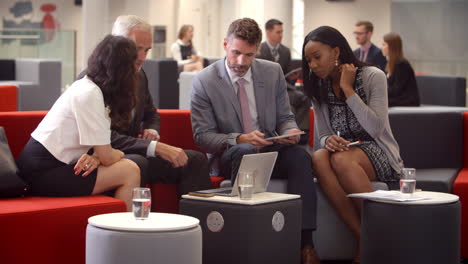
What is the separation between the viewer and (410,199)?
3.83 metres

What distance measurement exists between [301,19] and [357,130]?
51.8 ft

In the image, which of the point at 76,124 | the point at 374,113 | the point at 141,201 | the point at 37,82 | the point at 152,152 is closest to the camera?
the point at 141,201

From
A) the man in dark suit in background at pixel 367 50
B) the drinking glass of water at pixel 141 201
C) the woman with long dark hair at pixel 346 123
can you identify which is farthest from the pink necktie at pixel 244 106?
the man in dark suit in background at pixel 367 50

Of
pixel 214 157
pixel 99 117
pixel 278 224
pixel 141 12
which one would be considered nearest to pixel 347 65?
pixel 214 157

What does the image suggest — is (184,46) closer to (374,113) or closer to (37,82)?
(37,82)

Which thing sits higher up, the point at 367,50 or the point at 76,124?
the point at 367,50

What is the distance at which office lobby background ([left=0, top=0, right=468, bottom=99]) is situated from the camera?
15.9 meters

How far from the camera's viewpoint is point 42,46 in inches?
559

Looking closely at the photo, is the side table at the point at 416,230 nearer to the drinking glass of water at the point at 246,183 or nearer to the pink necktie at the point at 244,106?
the drinking glass of water at the point at 246,183

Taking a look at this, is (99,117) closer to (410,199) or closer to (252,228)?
(252,228)

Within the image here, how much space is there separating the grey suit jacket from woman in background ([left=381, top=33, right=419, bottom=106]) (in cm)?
391

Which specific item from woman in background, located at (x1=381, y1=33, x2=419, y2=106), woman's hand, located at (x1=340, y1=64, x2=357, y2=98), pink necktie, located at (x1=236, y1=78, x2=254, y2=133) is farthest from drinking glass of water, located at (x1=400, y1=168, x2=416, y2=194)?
woman in background, located at (x1=381, y1=33, x2=419, y2=106)

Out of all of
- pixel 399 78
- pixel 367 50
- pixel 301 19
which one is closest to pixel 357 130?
pixel 399 78

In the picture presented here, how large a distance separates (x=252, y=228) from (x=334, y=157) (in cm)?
103
